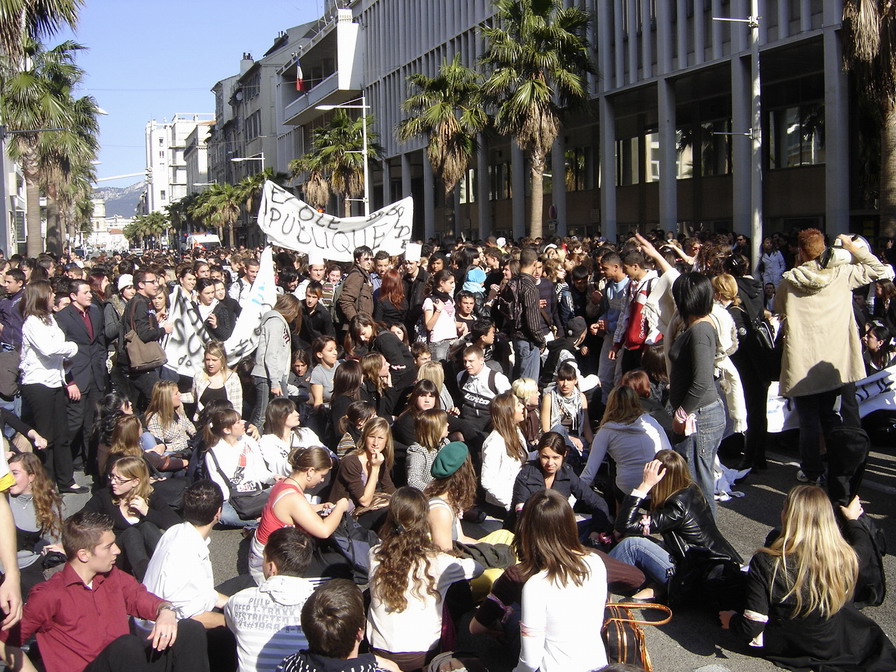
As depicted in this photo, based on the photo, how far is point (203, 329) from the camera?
447 inches

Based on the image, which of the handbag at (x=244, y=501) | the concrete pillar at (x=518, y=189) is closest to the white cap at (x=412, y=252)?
the handbag at (x=244, y=501)

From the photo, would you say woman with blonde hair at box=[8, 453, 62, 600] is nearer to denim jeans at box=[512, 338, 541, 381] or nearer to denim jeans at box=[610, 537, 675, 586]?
denim jeans at box=[610, 537, 675, 586]

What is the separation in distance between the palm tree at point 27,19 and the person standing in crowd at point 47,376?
10219mm

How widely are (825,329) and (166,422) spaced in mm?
5696

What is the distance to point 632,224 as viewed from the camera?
35.7 metres

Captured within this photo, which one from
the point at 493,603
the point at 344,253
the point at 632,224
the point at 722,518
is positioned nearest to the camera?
the point at 493,603

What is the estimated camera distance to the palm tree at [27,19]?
1673 cm

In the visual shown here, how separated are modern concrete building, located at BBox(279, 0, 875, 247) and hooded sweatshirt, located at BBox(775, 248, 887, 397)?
13857 millimetres

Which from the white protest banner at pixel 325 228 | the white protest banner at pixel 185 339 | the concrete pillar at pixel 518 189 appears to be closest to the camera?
the white protest banner at pixel 185 339

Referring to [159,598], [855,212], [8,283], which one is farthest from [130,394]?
[855,212]

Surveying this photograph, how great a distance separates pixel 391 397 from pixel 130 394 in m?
→ 3.38

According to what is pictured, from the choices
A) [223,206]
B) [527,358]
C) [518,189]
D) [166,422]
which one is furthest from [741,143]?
[223,206]

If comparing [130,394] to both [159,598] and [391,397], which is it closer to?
[391,397]

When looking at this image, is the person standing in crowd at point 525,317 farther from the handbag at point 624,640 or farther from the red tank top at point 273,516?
the handbag at point 624,640
